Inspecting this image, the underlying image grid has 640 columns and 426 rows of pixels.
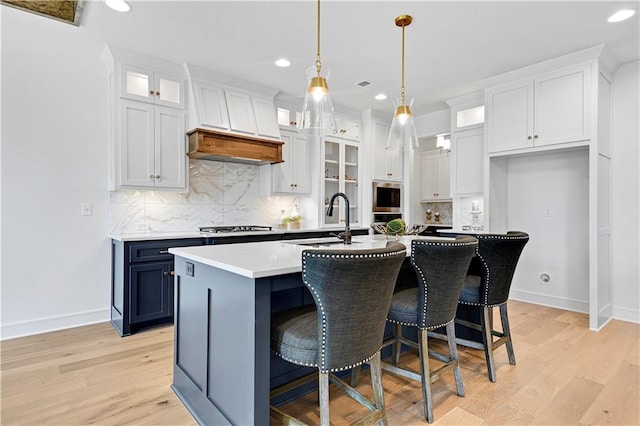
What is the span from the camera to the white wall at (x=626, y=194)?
3.59m

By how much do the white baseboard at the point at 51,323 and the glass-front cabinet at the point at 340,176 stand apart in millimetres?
2846

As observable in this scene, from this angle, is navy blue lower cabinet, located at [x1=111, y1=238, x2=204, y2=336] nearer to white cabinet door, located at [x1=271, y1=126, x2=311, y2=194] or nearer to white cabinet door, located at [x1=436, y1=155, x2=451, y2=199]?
white cabinet door, located at [x1=271, y1=126, x2=311, y2=194]

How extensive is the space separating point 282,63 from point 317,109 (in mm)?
1657

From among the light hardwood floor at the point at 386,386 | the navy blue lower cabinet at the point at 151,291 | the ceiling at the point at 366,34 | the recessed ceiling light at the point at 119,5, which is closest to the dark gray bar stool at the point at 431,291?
the light hardwood floor at the point at 386,386

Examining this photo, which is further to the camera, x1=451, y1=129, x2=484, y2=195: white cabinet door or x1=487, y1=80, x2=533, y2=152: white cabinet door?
x1=451, y1=129, x2=484, y2=195: white cabinet door

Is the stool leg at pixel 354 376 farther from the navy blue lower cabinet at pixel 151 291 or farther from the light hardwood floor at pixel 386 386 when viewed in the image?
the navy blue lower cabinet at pixel 151 291

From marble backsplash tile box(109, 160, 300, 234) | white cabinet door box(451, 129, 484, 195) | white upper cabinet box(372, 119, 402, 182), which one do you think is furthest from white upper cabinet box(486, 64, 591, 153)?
marble backsplash tile box(109, 160, 300, 234)

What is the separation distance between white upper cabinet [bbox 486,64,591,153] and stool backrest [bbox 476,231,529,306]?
6.42ft

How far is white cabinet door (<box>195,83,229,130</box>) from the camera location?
3711mm

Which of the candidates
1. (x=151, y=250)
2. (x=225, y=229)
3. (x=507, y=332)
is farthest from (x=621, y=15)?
(x=151, y=250)

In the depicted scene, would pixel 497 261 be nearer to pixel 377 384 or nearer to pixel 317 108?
pixel 377 384

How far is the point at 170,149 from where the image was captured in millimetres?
3658

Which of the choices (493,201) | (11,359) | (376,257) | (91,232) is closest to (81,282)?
(91,232)

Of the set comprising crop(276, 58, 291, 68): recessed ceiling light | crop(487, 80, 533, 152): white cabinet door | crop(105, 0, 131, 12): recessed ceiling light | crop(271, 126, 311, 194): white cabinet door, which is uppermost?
crop(276, 58, 291, 68): recessed ceiling light
